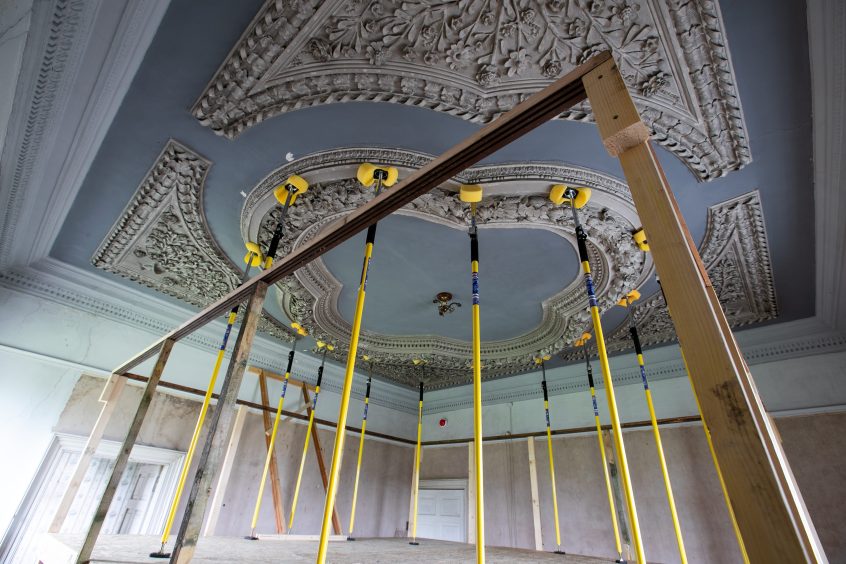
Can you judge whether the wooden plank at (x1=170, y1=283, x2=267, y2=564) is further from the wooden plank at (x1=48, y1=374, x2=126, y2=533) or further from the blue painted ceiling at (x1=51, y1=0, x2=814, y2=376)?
the wooden plank at (x1=48, y1=374, x2=126, y2=533)

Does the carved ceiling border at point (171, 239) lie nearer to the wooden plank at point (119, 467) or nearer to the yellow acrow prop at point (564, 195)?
the wooden plank at point (119, 467)

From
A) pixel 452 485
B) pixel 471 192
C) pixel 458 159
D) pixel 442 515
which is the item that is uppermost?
pixel 471 192

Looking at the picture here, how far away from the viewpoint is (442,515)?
233 inches

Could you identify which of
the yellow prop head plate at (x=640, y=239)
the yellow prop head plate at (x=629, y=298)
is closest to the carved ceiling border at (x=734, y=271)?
the yellow prop head plate at (x=629, y=298)

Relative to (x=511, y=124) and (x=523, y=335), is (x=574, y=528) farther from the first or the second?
(x=511, y=124)

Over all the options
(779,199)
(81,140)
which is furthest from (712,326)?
(81,140)

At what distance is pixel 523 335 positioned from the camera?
4.73 meters

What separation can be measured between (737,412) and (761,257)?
355 cm

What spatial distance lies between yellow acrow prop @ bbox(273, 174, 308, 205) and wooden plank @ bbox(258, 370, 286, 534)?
3057 mm

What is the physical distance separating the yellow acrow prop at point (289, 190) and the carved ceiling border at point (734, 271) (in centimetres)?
285

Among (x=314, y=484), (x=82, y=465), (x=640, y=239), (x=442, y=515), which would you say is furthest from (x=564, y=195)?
(x=442, y=515)

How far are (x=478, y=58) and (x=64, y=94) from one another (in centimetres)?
225

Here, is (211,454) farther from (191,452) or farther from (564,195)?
(564,195)

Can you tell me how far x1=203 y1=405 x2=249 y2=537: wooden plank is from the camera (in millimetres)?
4066
